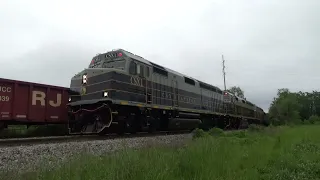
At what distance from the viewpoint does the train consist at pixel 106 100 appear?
39.9 feet

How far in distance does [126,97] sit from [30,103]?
4.50m

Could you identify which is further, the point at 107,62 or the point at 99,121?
the point at 107,62

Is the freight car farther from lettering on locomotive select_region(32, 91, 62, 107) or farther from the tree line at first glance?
the tree line

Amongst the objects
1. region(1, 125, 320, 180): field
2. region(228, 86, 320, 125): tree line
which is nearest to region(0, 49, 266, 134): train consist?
region(1, 125, 320, 180): field

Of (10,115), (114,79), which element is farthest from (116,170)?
(10,115)

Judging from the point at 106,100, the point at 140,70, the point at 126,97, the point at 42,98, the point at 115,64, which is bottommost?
the point at 106,100

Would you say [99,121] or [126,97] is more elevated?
[126,97]

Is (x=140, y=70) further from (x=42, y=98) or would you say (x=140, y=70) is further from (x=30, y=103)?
(x=30, y=103)

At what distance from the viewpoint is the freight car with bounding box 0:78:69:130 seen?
12453 mm

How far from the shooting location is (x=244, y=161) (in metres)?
7.14

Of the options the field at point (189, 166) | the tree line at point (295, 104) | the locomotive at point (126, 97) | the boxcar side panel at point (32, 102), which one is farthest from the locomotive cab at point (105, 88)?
the tree line at point (295, 104)

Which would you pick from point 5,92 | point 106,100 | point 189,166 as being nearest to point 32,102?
point 5,92

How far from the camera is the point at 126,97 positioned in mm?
12602

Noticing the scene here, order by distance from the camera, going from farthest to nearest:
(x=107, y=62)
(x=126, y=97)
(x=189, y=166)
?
(x=107, y=62), (x=126, y=97), (x=189, y=166)
